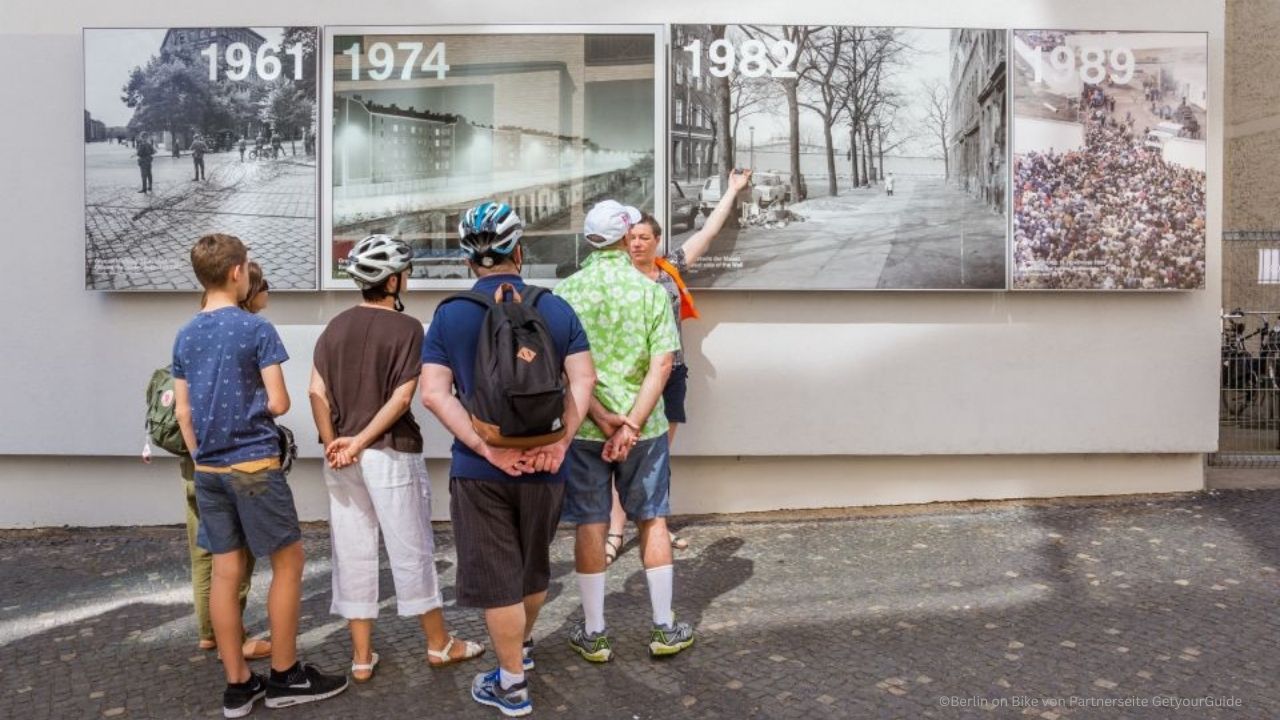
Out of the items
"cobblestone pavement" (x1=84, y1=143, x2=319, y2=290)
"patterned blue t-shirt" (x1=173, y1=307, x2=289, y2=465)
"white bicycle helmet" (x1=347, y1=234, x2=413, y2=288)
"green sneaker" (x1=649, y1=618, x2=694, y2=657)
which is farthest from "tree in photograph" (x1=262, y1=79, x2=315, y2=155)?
"green sneaker" (x1=649, y1=618, x2=694, y2=657)

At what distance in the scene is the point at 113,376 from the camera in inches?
291

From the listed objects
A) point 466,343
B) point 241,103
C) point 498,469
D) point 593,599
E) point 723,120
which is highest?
point 241,103

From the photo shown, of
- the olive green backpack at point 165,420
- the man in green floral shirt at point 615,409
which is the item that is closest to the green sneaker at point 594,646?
the man in green floral shirt at point 615,409

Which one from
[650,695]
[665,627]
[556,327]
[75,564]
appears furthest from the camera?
[75,564]

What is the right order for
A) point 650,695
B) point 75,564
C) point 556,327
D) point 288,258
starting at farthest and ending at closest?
point 288,258
point 75,564
point 650,695
point 556,327

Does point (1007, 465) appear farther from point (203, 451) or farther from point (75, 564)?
point (75, 564)

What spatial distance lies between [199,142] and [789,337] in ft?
12.8

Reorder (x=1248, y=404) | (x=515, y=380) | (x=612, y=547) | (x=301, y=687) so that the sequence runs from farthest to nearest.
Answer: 1. (x=1248, y=404)
2. (x=612, y=547)
3. (x=301, y=687)
4. (x=515, y=380)

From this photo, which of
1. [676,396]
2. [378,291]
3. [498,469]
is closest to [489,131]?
[676,396]

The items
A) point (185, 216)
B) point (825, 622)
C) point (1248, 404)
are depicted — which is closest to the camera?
point (825, 622)

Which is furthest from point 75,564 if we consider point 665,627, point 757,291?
point 757,291

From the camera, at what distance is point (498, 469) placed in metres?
4.15

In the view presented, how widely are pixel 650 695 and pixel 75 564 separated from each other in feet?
13.2

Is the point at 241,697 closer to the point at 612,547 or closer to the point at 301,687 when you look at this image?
the point at 301,687
